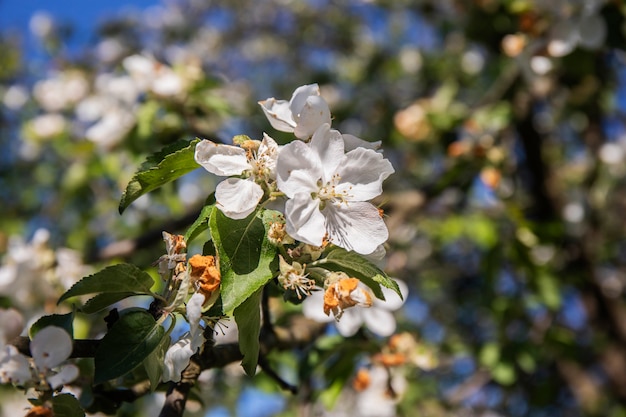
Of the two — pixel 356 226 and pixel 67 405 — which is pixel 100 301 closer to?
pixel 67 405

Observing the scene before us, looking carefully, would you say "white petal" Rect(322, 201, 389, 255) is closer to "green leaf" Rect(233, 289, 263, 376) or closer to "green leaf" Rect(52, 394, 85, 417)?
"green leaf" Rect(233, 289, 263, 376)

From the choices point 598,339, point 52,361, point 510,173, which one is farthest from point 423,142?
point 52,361

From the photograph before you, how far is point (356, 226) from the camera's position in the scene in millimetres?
900

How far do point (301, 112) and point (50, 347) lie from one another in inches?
→ 18.1

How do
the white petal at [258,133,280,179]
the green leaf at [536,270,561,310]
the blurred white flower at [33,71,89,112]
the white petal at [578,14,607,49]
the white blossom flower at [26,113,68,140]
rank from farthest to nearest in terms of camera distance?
1. the blurred white flower at [33,71,89,112]
2. the white blossom flower at [26,113,68,140]
3. the green leaf at [536,270,561,310]
4. the white petal at [578,14,607,49]
5. the white petal at [258,133,280,179]

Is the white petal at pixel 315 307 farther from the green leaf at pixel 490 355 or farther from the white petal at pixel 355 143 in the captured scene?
the green leaf at pixel 490 355

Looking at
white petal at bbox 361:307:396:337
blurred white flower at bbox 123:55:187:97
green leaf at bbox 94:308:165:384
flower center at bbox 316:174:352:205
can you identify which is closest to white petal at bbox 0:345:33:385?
green leaf at bbox 94:308:165:384

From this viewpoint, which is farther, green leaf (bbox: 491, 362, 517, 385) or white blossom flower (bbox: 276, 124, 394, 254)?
green leaf (bbox: 491, 362, 517, 385)

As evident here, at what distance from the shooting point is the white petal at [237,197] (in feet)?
2.69

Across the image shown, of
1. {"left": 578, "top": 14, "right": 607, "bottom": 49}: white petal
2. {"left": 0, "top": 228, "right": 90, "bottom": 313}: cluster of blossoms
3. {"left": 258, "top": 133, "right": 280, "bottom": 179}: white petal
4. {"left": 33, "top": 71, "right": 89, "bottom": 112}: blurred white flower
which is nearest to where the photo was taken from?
{"left": 258, "top": 133, "right": 280, "bottom": 179}: white petal

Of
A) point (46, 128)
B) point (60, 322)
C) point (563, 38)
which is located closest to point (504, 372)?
point (563, 38)

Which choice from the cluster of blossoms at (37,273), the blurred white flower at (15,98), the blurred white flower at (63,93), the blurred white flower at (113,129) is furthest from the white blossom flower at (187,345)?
the blurred white flower at (15,98)

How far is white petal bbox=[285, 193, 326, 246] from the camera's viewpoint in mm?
817

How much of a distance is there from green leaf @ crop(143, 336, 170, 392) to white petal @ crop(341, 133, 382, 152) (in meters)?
0.39
